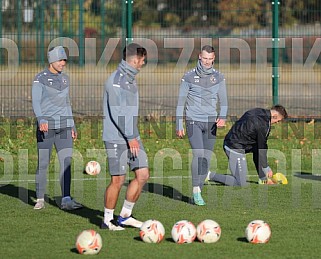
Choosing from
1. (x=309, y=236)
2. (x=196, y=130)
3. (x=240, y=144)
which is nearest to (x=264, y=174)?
(x=240, y=144)

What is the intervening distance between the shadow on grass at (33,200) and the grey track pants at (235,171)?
2.64 metres

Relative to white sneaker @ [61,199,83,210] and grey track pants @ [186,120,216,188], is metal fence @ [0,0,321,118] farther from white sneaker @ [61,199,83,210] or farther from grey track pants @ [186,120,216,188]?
white sneaker @ [61,199,83,210]

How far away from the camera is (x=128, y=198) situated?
10.9 meters

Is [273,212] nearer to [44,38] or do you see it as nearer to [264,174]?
[264,174]

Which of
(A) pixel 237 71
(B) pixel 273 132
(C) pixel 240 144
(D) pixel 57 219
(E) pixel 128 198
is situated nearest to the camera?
(E) pixel 128 198

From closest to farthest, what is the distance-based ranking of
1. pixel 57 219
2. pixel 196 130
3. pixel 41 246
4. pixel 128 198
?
pixel 41 246, pixel 128 198, pixel 57 219, pixel 196 130

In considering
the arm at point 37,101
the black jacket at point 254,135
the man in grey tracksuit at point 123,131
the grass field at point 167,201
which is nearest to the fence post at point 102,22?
the grass field at point 167,201

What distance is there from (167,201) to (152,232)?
311cm

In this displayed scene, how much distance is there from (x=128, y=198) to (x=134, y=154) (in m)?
0.59

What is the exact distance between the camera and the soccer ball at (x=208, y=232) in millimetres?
10078

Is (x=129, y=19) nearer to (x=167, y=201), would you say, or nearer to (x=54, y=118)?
(x=167, y=201)

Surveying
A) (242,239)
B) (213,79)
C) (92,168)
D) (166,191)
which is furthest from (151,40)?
(242,239)

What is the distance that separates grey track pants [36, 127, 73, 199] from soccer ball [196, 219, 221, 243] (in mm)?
3015

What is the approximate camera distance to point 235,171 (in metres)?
14.5
